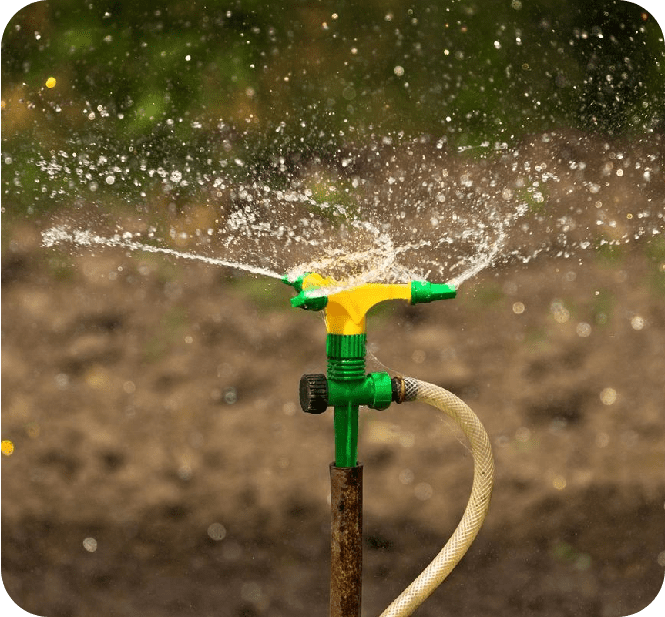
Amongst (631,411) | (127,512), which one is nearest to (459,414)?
(631,411)

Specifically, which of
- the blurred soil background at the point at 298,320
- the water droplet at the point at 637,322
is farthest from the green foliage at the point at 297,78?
the water droplet at the point at 637,322

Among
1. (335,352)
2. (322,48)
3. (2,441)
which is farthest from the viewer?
(2,441)

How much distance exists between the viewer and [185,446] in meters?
1.20

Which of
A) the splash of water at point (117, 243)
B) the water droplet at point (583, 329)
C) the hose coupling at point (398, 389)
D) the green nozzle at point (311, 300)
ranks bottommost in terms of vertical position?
the hose coupling at point (398, 389)

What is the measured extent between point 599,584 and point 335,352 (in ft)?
2.00

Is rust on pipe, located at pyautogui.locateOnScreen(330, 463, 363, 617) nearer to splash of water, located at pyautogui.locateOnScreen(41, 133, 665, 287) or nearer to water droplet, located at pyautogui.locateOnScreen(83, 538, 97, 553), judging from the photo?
splash of water, located at pyautogui.locateOnScreen(41, 133, 665, 287)

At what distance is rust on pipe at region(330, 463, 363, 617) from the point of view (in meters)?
0.99

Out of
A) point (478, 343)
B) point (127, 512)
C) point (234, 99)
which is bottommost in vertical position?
point (127, 512)

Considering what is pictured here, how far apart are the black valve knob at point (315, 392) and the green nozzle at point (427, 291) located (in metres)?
0.15

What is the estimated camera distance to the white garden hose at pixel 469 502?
104 centimetres

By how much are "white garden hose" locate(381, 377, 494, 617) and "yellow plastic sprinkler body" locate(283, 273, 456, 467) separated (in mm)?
64

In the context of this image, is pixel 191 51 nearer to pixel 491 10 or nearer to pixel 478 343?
pixel 491 10

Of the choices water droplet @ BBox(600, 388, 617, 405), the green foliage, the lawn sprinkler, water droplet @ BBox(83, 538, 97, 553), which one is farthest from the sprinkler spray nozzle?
water droplet @ BBox(83, 538, 97, 553)

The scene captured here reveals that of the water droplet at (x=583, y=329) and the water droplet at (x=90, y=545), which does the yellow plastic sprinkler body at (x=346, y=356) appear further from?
the water droplet at (x=90, y=545)
